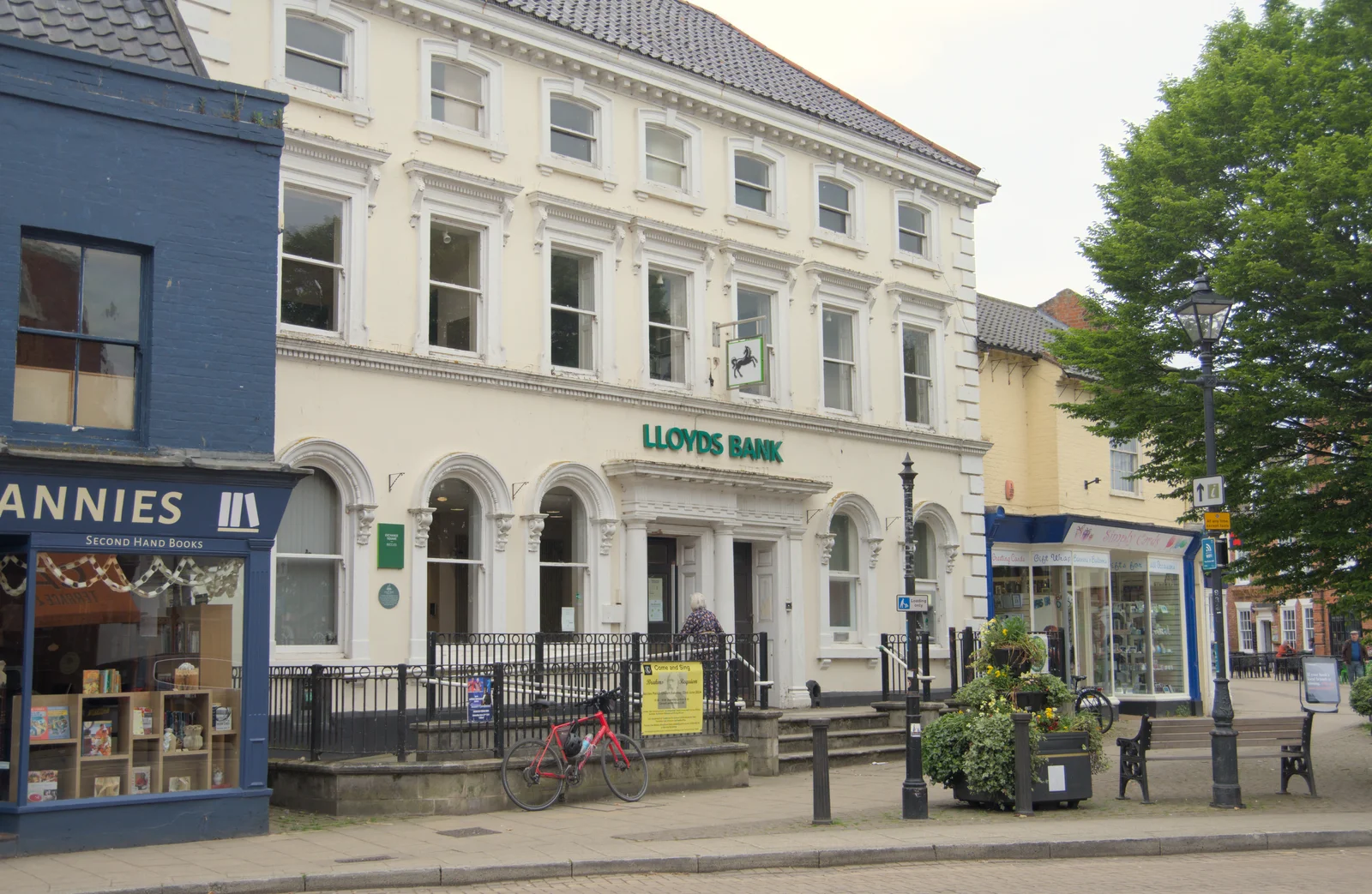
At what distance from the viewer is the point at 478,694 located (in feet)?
49.1

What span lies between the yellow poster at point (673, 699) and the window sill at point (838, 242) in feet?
31.7

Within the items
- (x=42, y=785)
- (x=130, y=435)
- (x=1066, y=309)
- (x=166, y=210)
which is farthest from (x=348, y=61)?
(x=1066, y=309)

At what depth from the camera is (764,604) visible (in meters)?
23.0

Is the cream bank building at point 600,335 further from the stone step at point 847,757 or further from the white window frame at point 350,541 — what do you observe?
the stone step at point 847,757

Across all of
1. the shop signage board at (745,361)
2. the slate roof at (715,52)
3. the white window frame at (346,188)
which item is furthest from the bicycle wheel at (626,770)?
the slate roof at (715,52)

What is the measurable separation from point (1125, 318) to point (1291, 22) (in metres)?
4.67

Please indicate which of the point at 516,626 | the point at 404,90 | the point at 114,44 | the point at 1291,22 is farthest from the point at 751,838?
the point at 1291,22

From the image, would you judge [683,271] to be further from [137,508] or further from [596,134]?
[137,508]

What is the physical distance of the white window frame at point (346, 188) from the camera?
57.9ft

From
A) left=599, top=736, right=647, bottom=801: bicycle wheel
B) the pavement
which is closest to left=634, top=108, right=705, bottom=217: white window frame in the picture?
left=599, top=736, right=647, bottom=801: bicycle wheel

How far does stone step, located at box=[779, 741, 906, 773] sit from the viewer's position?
61.1ft

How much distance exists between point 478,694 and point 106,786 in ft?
12.7

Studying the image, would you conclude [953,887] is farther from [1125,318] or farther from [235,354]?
[1125,318]

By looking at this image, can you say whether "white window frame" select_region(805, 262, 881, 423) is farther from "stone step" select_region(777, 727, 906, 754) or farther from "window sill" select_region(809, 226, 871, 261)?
"stone step" select_region(777, 727, 906, 754)
